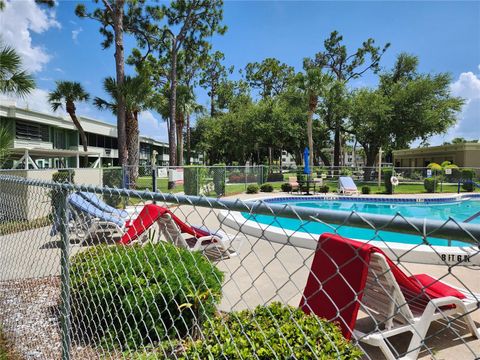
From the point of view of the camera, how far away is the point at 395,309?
289 cm

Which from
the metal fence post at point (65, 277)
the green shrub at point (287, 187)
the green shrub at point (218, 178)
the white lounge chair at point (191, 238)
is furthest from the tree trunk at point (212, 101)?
the metal fence post at point (65, 277)

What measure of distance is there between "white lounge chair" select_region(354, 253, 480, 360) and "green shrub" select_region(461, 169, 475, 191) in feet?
73.8

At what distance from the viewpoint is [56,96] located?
23.9 m

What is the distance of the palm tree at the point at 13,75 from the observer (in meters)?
10.3

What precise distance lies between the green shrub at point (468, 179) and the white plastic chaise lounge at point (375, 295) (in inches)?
888

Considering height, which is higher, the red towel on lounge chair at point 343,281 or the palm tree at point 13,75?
the palm tree at point 13,75

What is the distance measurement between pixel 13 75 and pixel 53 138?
76.2ft

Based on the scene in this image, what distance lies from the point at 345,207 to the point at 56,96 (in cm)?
2128

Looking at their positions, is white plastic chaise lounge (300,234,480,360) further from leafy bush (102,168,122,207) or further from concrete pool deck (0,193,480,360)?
leafy bush (102,168,122,207)

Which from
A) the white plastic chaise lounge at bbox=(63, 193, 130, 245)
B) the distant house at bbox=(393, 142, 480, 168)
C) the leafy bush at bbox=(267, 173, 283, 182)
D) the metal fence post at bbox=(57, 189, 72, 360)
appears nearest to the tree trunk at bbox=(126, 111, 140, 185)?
the white plastic chaise lounge at bbox=(63, 193, 130, 245)

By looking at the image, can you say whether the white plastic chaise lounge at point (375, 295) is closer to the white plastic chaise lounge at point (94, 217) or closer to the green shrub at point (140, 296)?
the green shrub at point (140, 296)

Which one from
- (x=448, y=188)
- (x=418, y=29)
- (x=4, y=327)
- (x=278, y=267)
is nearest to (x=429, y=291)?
(x=278, y=267)

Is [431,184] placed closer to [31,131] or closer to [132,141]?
[132,141]

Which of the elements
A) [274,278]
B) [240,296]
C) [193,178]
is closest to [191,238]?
[274,278]
